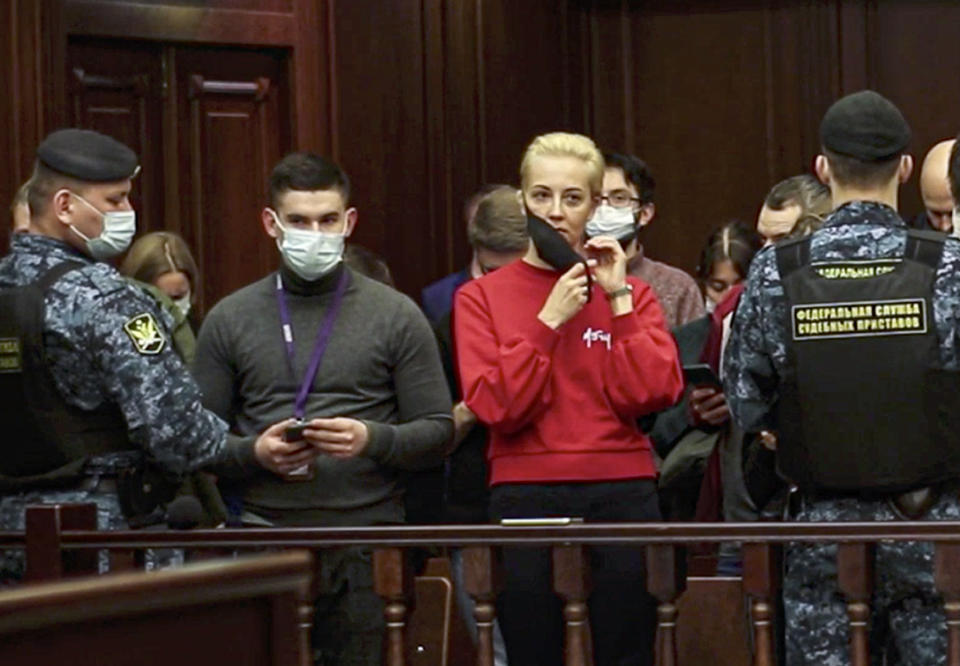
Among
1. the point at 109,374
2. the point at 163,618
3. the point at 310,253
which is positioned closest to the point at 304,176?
the point at 310,253

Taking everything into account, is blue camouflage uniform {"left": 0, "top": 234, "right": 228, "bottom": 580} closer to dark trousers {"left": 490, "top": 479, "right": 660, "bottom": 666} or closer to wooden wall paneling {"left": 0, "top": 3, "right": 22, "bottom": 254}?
dark trousers {"left": 490, "top": 479, "right": 660, "bottom": 666}

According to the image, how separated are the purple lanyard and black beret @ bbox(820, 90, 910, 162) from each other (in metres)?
1.17

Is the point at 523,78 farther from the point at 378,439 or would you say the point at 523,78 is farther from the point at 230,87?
the point at 378,439

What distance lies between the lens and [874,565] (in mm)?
4199

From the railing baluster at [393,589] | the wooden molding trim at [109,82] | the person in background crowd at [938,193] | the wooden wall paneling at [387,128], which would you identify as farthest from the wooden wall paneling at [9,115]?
the person in background crowd at [938,193]

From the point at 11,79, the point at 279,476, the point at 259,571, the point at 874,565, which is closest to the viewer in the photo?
the point at 259,571

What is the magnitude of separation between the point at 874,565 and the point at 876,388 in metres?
0.35

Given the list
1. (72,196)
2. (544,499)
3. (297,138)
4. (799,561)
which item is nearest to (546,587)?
(544,499)

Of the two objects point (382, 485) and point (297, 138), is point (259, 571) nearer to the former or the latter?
point (382, 485)

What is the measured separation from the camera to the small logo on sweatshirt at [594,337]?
190 inches

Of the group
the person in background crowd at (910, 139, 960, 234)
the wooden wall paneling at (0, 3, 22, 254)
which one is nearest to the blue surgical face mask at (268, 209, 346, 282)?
the person in background crowd at (910, 139, 960, 234)

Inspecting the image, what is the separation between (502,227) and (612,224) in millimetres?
295

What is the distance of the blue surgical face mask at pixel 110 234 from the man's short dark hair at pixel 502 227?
129 centimetres

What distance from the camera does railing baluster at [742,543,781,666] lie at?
13.8ft
